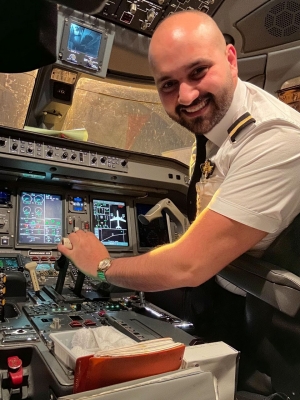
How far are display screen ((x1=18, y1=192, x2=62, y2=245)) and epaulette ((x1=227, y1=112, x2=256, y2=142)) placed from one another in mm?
1123

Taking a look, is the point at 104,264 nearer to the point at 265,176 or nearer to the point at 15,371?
the point at 15,371

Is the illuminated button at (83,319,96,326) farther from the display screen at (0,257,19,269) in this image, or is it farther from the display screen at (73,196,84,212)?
the display screen at (73,196,84,212)

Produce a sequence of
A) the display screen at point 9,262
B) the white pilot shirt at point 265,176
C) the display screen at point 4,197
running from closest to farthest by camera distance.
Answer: the white pilot shirt at point 265,176 → the display screen at point 9,262 → the display screen at point 4,197

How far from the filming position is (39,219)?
1.92 meters

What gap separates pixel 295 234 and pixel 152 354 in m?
0.54

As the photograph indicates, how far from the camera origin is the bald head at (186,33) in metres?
1.23

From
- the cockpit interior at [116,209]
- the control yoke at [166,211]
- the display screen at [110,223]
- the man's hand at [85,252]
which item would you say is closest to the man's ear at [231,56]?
the cockpit interior at [116,209]

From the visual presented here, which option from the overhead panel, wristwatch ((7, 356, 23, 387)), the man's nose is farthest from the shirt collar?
the overhead panel

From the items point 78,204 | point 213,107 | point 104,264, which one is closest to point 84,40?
point 78,204

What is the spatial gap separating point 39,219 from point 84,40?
109 cm

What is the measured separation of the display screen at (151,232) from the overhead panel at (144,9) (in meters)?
1.11

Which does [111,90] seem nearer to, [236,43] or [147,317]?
[236,43]

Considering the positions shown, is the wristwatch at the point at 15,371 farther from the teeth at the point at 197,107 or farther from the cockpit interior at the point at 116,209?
the teeth at the point at 197,107

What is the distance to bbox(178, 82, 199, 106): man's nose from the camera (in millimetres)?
1251
